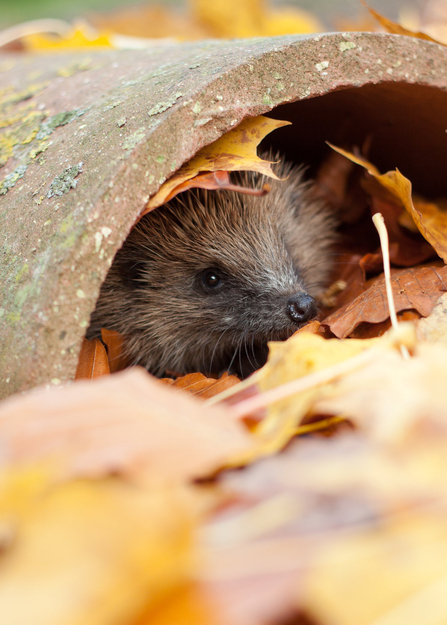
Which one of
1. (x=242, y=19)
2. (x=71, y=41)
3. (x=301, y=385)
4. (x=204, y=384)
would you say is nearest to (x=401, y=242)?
(x=204, y=384)

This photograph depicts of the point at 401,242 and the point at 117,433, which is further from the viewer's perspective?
the point at 401,242

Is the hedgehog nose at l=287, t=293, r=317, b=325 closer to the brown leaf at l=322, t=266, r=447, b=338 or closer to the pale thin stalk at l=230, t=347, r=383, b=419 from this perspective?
the brown leaf at l=322, t=266, r=447, b=338

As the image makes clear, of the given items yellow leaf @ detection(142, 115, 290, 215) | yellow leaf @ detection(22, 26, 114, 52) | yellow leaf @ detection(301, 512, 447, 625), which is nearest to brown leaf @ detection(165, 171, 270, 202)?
yellow leaf @ detection(142, 115, 290, 215)

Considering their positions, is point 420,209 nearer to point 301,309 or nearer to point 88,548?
point 301,309

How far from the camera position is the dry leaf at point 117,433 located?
82 centimetres

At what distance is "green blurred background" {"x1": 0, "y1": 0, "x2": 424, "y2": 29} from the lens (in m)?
5.22

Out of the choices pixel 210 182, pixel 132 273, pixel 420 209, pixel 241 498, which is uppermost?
pixel 210 182

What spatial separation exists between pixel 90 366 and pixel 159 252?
0.58 metres

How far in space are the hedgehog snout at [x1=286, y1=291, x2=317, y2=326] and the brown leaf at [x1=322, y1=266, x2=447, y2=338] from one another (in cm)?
15

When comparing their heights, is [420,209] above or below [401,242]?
above

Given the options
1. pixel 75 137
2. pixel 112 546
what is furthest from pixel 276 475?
pixel 75 137

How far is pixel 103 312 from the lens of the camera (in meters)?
2.09

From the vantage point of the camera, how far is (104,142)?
1372 mm

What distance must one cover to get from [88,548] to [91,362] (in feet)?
3.16
